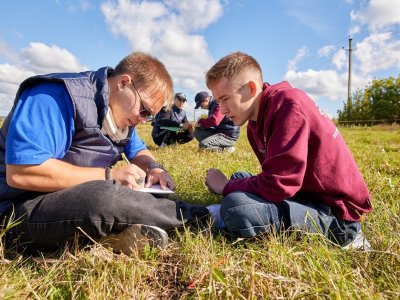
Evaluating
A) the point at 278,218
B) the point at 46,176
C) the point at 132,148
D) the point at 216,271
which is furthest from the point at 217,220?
the point at 132,148

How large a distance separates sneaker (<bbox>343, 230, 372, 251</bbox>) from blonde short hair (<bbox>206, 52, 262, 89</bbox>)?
4.50 feet

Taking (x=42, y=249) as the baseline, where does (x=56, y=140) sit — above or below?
above

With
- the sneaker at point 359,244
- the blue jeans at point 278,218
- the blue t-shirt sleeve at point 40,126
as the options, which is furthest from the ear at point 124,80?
the sneaker at point 359,244

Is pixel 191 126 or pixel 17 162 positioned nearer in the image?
pixel 17 162

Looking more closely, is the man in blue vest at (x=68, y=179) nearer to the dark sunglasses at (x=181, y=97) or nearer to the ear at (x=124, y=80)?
the ear at (x=124, y=80)

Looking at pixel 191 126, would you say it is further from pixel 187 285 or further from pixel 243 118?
pixel 187 285

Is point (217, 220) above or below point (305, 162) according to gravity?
below

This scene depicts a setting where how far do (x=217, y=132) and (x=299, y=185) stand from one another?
18.8 feet

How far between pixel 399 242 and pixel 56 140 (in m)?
1.99

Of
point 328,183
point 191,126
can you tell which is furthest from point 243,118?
point 191,126

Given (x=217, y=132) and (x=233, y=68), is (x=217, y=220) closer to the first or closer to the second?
(x=233, y=68)

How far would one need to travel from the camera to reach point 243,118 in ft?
8.68

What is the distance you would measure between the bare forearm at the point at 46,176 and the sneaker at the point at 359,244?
1613mm

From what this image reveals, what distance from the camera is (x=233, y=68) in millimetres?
2670
